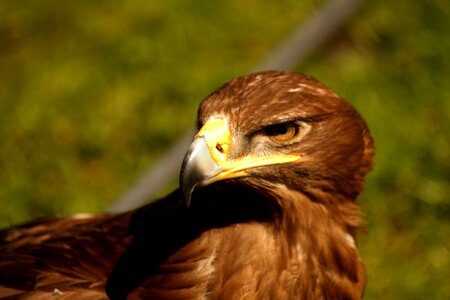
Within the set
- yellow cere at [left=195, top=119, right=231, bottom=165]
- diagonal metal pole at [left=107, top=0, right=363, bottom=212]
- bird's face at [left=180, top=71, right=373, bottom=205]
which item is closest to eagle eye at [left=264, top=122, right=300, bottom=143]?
bird's face at [left=180, top=71, right=373, bottom=205]

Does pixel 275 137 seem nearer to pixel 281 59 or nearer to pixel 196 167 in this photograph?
pixel 196 167

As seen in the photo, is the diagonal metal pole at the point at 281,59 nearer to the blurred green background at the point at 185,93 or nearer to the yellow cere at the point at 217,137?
the blurred green background at the point at 185,93

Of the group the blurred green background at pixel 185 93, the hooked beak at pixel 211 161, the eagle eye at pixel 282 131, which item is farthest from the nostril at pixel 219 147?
the blurred green background at pixel 185 93

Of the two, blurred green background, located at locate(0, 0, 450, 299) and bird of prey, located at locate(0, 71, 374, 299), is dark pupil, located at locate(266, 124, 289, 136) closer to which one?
bird of prey, located at locate(0, 71, 374, 299)

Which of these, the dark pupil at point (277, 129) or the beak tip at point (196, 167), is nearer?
the beak tip at point (196, 167)

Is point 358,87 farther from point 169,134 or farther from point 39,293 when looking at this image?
point 39,293

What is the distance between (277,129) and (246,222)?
1.18 feet

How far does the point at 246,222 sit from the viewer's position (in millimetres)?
2652

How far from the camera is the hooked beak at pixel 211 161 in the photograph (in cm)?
237

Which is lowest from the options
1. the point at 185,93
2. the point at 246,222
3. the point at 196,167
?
the point at 246,222

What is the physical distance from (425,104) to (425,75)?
0.26 metres

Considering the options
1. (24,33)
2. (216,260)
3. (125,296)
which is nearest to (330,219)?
(216,260)

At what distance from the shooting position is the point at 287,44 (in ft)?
16.9

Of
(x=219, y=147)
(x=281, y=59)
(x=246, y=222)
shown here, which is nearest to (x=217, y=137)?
(x=219, y=147)
